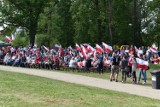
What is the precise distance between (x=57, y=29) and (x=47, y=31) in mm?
4600

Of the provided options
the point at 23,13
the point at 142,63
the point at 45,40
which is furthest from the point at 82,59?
the point at 45,40

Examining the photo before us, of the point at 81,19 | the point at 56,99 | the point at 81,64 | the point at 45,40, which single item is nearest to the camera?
the point at 56,99

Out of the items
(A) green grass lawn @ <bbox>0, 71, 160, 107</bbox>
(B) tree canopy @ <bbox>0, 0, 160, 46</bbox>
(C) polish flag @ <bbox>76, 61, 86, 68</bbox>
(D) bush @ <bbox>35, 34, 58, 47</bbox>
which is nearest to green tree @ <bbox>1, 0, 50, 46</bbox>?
(B) tree canopy @ <bbox>0, 0, 160, 46</bbox>

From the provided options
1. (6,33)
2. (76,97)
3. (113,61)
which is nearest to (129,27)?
(6,33)

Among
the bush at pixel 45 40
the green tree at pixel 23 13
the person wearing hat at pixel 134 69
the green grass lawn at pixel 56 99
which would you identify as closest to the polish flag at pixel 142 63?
the person wearing hat at pixel 134 69

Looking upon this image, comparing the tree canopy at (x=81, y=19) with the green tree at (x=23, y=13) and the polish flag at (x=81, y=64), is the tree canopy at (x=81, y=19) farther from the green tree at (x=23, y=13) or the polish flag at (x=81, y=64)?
the polish flag at (x=81, y=64)

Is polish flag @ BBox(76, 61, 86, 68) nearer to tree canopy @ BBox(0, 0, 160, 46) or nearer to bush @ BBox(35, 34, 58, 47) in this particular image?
tree canopy @ BBox(0, 0, 160, 46)

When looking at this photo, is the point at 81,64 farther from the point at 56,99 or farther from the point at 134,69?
the point at 56,99

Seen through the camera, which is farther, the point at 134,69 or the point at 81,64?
the point at 81,64

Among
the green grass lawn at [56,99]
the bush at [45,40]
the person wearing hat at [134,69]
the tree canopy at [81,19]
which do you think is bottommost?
the green grass lawn at [56,99]

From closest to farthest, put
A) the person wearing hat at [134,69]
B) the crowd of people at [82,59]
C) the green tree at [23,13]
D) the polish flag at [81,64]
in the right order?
the person wearing hat at [134,69] → the crowd of people at [82,59] → the polish flag at [81,64] → the green tree at [23,13]

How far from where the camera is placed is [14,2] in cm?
6012

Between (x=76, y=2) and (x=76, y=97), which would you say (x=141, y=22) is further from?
(x=76, y=97)

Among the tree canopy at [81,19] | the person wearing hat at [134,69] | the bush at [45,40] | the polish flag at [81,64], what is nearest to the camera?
the person wearing hat at [134,69]
